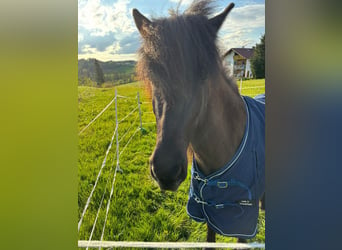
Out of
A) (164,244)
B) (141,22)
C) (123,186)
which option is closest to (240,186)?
(164,244)

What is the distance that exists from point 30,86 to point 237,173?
142 centimetres

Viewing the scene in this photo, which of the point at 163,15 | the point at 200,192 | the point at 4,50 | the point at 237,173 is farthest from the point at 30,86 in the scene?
the point at 237,173

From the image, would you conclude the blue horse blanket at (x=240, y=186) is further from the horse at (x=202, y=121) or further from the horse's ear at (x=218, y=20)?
the horse's ear at (x=218, y=20)

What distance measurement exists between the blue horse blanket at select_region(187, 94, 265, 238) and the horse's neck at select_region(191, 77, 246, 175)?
0.12 ft

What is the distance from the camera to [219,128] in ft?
5.21

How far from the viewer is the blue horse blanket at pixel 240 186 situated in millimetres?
1653

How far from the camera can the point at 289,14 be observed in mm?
1712

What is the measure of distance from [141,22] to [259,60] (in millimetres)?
681

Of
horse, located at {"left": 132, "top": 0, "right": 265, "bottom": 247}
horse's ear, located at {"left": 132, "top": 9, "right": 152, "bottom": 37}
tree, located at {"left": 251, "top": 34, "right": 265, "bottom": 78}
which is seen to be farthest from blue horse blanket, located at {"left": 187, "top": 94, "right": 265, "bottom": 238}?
horse's ear, located at {"left": 132, "top": 9, "right": 152, "bottom": 37}

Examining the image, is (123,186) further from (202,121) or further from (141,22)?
(141,22)

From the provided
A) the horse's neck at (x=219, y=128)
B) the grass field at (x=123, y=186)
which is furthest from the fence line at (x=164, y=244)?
the horse's neck at (x=219, y=128)

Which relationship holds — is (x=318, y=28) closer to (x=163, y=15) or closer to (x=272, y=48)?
(x=272, y=48)

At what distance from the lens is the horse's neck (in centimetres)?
156

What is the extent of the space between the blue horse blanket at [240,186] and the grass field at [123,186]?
6.9 inches
